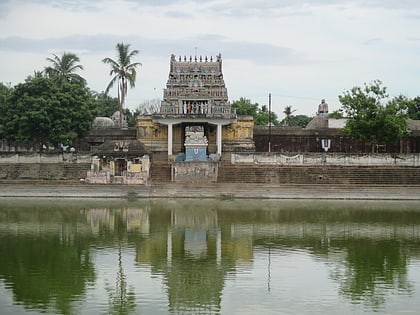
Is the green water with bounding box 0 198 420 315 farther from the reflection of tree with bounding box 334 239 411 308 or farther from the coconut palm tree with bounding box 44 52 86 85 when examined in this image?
the coconut palm tree with bounding box 44 52 86 85

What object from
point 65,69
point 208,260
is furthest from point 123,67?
point 208,260

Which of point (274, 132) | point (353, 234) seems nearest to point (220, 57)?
point (274, 132)

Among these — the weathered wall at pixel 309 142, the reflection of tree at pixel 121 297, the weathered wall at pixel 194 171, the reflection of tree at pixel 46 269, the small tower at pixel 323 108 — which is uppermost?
the small tower at pixel 323 108

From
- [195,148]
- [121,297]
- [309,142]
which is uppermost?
[309,142]

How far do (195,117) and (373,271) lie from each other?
27.7m

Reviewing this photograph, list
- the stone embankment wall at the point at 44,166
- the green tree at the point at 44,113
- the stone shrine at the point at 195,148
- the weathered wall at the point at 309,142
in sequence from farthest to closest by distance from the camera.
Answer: the weathered wall at the point at 309,142 < the green tree at the point at 44,113 < the stone shrine at the point at 195,148 < the stone embankment wall at the point at 44,166

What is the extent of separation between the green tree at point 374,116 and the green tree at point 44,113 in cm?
1728

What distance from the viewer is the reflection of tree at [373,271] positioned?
613 inches

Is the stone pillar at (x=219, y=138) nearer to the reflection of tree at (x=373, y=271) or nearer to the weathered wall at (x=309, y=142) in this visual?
the weathered wall at (x=309, y=142)

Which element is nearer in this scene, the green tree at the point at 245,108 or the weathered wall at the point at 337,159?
the weathered wall at the point at 337,159

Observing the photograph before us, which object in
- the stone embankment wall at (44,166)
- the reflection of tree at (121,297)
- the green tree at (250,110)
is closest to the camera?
the reflection of tree at (121,297)

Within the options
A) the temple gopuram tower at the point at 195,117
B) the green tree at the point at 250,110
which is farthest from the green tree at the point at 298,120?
the temple gopuram tower at the point at 195,117

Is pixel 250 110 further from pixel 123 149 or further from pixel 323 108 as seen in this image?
pixel 123 149

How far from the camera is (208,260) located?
19344 mm
